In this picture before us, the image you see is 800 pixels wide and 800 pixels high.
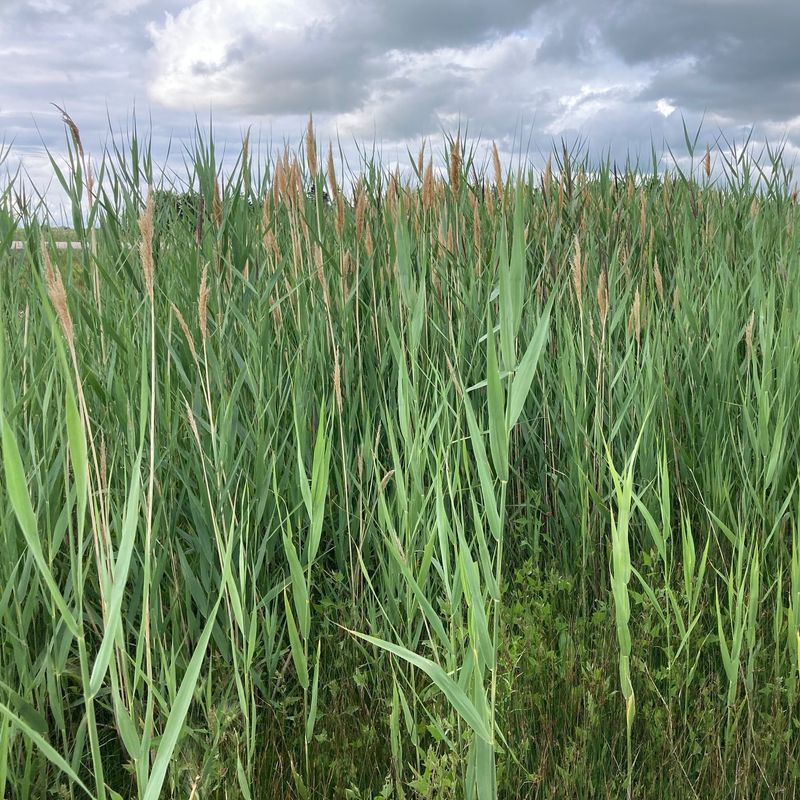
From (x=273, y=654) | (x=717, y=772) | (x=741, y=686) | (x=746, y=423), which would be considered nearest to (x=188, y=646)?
(x=273, y=654)

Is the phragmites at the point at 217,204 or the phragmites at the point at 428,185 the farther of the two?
the phragmites at the point at 428,185

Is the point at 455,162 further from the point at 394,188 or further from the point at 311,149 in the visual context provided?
the point at 311,149

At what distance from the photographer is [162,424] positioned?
1.43 metres

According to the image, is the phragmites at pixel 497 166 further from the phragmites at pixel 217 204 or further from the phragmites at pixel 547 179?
the phragmites at pixel 217 204

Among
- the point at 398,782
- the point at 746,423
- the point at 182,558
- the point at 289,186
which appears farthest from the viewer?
the point at 289,186

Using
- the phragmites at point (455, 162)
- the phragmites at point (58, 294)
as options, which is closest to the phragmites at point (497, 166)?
the phragmites at point (455, 162)

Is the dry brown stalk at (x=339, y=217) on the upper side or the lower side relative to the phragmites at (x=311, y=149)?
lower

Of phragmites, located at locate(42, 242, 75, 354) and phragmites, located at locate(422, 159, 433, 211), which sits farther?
phragmites, located at locate(422, 159, 433, 211)

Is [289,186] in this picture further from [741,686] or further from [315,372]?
[741,686]

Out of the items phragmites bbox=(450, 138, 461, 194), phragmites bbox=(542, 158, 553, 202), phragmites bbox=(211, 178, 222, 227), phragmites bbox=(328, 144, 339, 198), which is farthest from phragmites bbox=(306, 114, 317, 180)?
phragmites bbox=(542, 158, 553, 202)

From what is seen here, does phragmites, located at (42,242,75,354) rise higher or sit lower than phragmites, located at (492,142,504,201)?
lower

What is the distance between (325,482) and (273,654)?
36 cm

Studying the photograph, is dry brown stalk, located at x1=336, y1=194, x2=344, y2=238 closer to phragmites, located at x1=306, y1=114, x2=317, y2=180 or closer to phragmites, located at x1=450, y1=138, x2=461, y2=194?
Result: phragmites, located at x1=306, y1=114, x2=317, y2=180

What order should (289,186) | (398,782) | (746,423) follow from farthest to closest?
1. (289,186)
2. (746,423)
3. (398,782)
